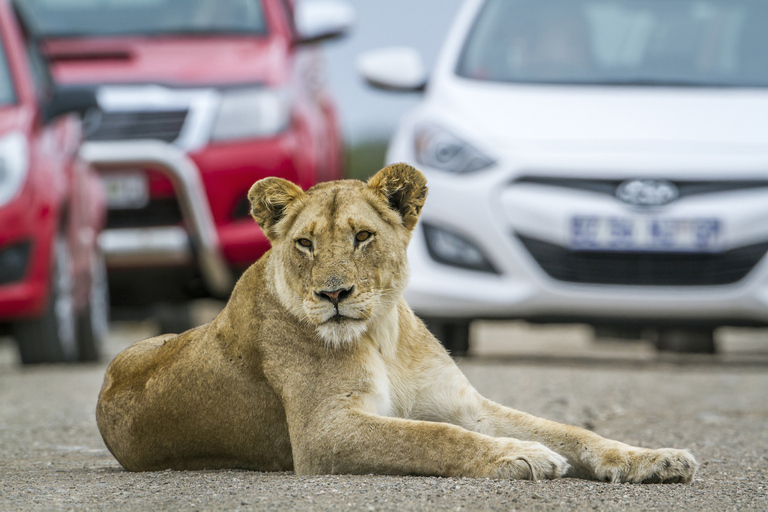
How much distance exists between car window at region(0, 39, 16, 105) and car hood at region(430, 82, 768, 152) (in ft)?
7.26

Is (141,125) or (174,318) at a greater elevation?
(141,125)

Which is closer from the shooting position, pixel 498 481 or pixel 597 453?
pixel 498 481

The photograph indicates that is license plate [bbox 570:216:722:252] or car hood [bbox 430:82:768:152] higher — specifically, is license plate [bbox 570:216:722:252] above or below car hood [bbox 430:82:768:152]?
below

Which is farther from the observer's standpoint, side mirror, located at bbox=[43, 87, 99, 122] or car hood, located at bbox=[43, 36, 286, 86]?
car hood, located at bbox=[43, 36, 286, 86]

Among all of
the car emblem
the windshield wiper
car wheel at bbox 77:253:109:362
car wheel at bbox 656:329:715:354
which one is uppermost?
the windshield wiper

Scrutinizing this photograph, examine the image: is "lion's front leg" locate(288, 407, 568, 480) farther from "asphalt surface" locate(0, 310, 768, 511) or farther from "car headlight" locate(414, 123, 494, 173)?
"car headlight" locate(414, 123, 494, 173)

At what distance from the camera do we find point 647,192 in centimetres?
564

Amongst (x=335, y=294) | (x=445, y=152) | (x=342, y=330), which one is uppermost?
(x=335, y=294)

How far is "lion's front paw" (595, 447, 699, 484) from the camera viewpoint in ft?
10.00

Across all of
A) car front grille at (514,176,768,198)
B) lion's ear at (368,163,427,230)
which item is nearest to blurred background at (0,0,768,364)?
car front grille at (514,176,768,198)

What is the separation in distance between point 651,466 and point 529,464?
0.31m

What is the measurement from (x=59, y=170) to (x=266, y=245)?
118 cm

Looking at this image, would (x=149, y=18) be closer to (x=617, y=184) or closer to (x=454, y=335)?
(x=454, y=335)

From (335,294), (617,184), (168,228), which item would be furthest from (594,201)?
(335,294)
